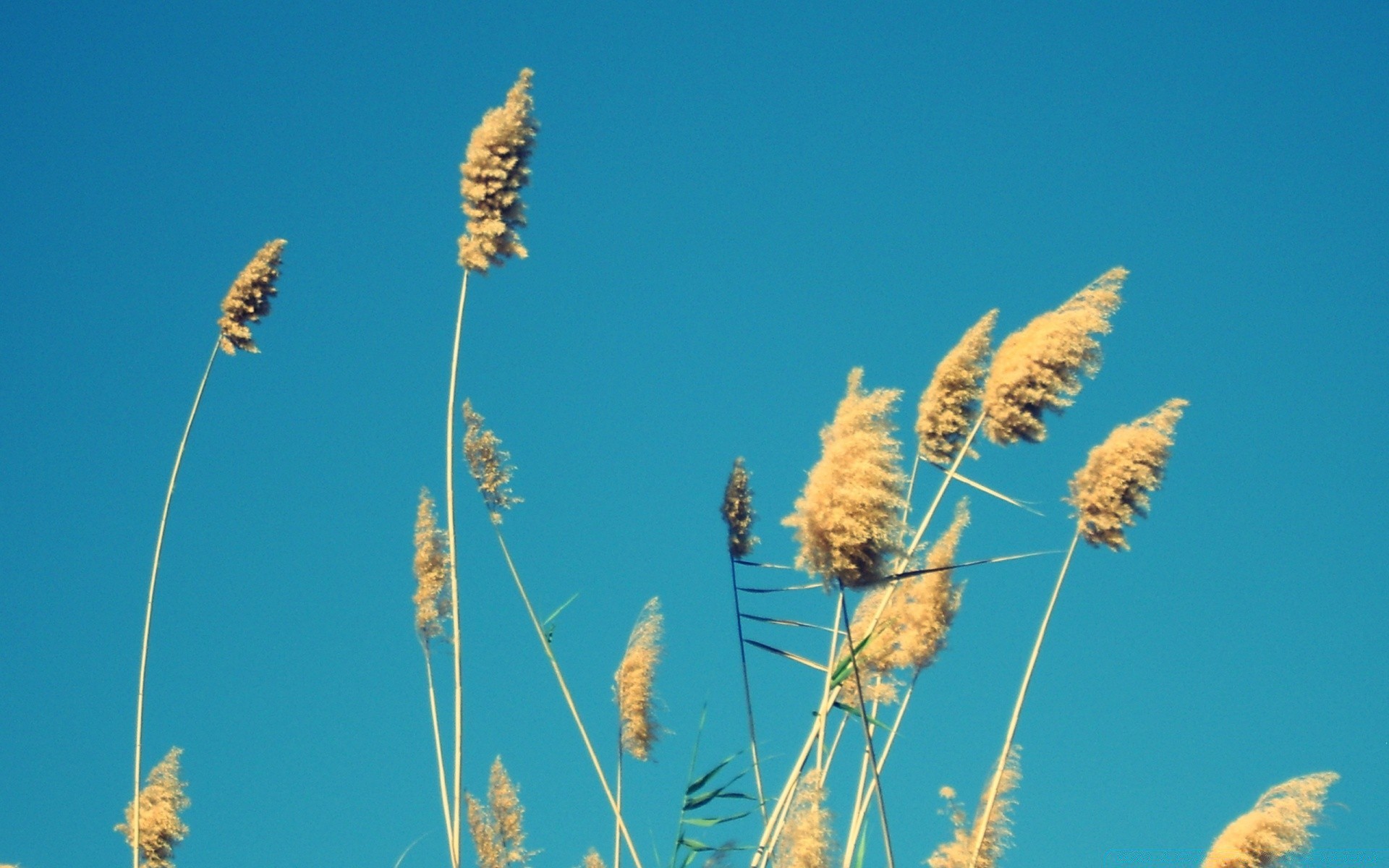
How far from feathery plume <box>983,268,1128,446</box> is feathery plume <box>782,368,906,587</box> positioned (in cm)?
120

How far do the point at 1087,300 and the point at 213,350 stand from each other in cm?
428

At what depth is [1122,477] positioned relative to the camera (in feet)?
21.6

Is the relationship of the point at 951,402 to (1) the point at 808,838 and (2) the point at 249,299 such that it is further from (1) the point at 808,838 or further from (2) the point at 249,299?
(2) the point at 249,299

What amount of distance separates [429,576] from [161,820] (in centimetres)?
189

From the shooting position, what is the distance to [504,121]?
6.26 meters

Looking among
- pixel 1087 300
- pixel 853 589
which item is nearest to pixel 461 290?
pixel 853 589

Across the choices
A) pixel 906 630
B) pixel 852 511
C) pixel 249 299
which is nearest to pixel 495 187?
pixel 249 299

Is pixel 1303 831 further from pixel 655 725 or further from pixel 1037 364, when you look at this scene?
pixel 655 725

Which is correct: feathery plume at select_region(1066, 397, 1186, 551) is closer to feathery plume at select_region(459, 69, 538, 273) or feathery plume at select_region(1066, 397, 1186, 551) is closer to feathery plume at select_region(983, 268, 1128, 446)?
feathery plume at select_region(983, 268, 1128, 446)

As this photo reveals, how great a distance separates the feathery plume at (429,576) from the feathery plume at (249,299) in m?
1.22

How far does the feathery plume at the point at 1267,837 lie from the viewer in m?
6.39

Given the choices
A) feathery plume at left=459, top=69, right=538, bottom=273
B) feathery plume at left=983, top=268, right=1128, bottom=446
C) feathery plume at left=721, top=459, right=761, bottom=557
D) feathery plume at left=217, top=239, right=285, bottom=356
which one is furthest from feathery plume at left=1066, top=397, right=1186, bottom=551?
feathery plume at left=217, top=239, right=285, bottom=356

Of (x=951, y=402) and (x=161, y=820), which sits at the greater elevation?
(x=951, y=402)

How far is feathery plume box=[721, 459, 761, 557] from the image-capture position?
6.75 m
